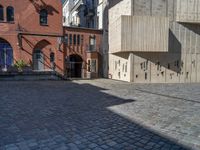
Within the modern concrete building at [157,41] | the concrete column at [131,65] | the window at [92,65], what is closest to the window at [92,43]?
the window at [92,65]

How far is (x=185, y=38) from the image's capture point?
2081 cm

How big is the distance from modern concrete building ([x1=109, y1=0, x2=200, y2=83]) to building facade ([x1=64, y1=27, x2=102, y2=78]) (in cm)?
436

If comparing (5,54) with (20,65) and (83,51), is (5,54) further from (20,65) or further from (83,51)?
(83,51)

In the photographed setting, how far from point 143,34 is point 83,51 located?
9.33 m

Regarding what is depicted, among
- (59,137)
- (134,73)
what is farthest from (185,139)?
(134,73)

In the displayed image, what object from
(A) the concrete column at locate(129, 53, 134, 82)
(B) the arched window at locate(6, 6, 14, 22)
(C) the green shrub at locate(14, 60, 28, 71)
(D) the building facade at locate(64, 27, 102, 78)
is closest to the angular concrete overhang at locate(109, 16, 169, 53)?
(A) the concrete column at locate(129, 53, 134, 82)

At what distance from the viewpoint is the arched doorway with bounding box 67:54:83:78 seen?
1011 inches

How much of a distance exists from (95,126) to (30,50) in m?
19.1

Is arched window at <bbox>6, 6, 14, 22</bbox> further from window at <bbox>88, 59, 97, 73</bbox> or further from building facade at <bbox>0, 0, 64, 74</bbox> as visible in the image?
window at <bbox>88, 59, 97, 73</bbox>

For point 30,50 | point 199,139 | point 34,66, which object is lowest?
point 199,139

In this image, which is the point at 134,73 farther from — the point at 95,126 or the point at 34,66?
the point at 95,126

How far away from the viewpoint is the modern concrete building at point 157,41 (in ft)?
59.9

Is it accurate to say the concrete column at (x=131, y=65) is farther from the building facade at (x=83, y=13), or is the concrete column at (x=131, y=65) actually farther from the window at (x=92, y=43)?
the building facade at (x=83, y=13)

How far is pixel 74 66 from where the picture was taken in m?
26.8
